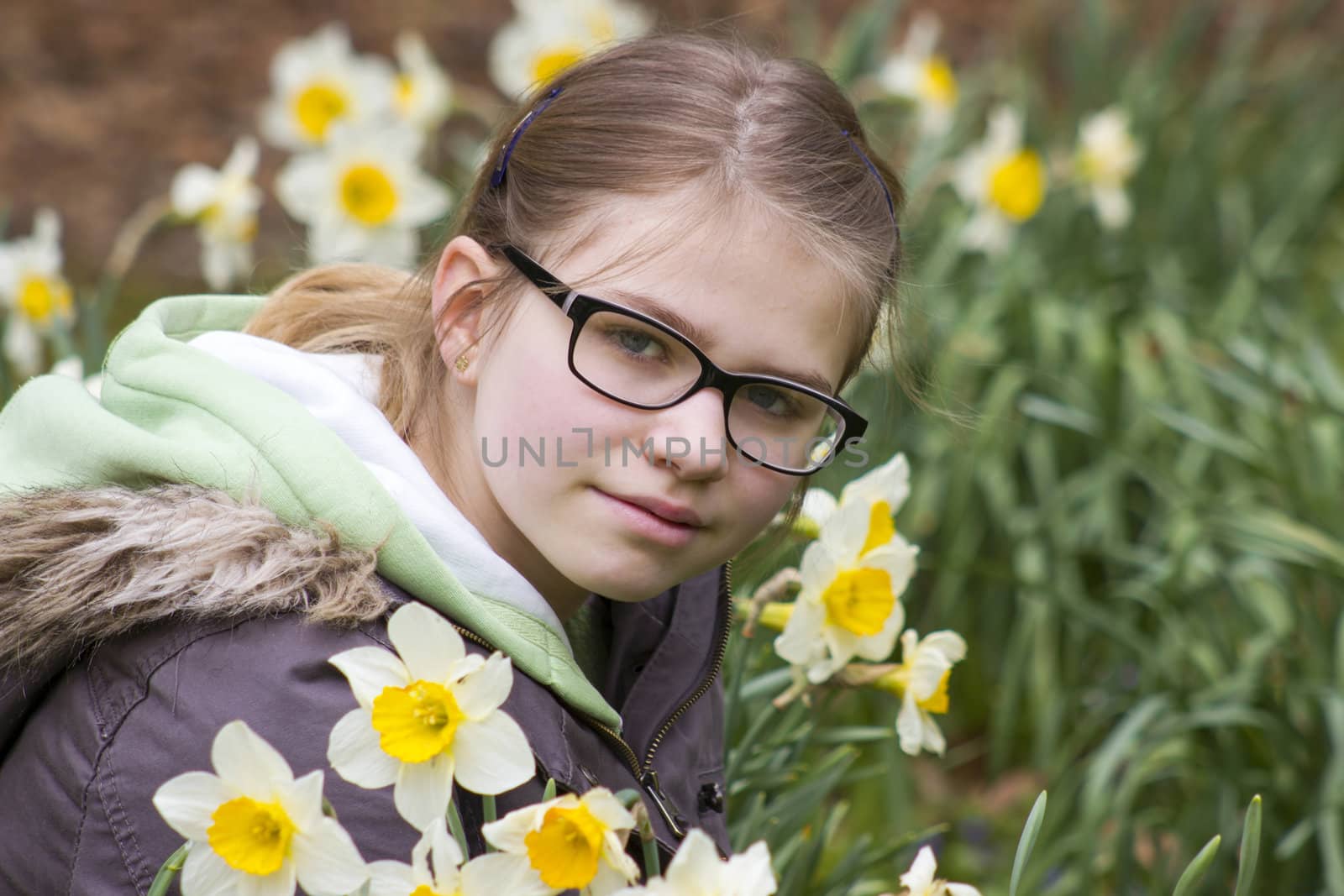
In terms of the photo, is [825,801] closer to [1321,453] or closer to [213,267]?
[1321,453]

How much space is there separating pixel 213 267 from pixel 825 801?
63.1 inches

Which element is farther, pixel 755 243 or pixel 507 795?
pixel 755 243

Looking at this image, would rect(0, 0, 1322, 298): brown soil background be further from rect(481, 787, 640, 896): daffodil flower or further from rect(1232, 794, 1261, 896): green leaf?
rect(481, 787, 640, 896): daffodil flower

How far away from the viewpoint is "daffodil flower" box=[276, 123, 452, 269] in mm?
2467

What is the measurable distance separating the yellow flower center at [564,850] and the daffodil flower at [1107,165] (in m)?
2.81

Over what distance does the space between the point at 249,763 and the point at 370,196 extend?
1705 mm

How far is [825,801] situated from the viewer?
263 centimetres

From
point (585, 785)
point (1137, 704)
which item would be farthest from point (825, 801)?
point (585, 785)

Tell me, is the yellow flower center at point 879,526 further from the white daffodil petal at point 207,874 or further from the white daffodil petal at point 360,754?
the white daffodil petal at point 207,874

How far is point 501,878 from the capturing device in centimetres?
99

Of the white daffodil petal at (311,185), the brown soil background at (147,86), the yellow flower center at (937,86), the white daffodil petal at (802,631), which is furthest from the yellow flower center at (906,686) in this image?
the brown soil background at (147,86)

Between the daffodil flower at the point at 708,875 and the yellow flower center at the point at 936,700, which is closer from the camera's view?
the daffodil flower at the point at 708,875

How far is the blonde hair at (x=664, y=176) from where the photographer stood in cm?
131

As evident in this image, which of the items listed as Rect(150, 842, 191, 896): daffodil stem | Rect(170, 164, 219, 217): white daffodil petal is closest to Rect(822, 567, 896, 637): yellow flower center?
Rect(150, 842, 191, 896): daffodil stem
